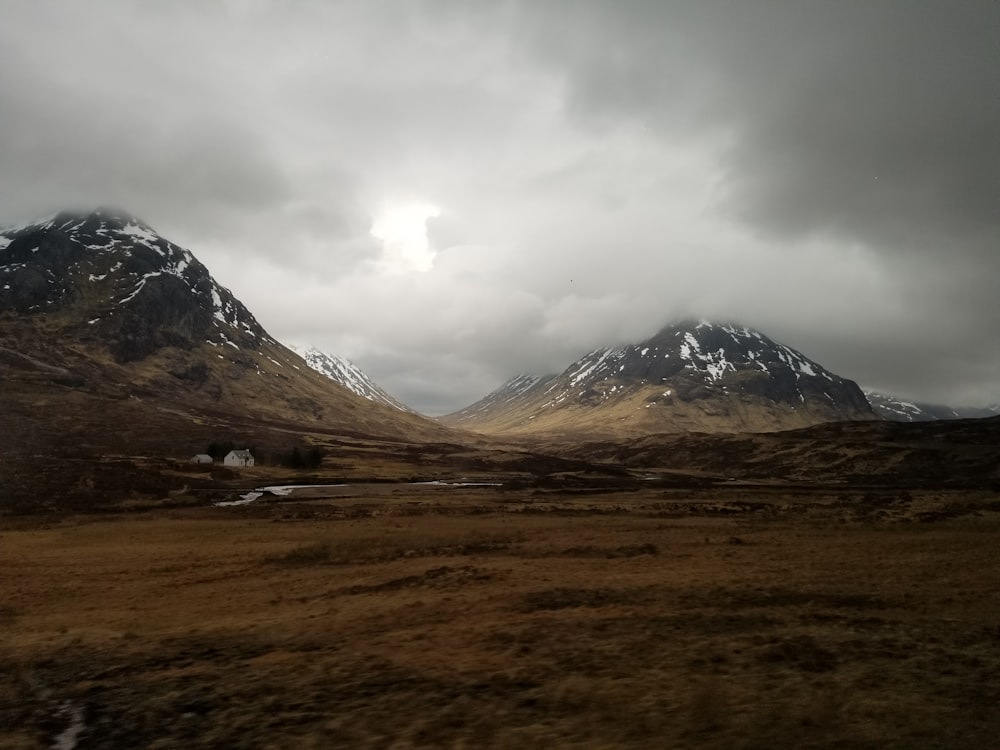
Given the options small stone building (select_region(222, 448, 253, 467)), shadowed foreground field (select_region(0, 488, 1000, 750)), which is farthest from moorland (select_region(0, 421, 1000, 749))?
small stone building (select_region(222, 448, 253, 467))

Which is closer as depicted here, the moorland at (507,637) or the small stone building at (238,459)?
the moorland at (507,637)

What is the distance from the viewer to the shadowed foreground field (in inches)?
409

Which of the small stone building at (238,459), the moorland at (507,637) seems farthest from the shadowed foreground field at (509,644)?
the small stone building at (238,459)

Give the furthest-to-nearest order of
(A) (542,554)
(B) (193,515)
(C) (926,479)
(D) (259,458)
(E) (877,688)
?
(D) (259,458) → (C) (926,479) → (B) (193,515) → (A) (542,554) → (E) (877,688)

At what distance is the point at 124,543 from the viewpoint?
3681 cm

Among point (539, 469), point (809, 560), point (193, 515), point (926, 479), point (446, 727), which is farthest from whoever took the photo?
point (539, 469)

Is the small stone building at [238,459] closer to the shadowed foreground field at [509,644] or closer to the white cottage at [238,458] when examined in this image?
the white cottage at [238,458]

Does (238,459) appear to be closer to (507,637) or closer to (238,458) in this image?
(238,458)

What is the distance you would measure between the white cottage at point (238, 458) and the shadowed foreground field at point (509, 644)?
293 ft

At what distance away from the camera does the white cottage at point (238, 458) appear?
390 ft

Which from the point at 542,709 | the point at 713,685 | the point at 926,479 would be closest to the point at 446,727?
the point at 542,709

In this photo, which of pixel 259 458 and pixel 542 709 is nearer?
pixel 542 709

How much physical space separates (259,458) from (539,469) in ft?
201

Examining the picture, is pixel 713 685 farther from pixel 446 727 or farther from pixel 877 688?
pixel 446 727
